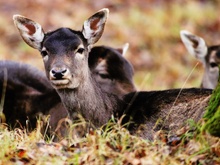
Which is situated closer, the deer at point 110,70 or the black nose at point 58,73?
the black nose at point 58,73

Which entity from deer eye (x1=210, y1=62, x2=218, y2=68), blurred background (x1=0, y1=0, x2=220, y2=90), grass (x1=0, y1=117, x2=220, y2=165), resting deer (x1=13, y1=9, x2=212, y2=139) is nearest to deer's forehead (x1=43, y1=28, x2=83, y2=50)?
resting deer (x1=13, y1=9, x2=212, y2=139)

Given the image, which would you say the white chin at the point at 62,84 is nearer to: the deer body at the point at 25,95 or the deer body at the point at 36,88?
the deer body at the point at 36,88

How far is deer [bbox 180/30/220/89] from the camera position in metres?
12.9

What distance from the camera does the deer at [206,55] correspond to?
12.9 meters

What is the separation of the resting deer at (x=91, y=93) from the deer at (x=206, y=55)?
3728 mm

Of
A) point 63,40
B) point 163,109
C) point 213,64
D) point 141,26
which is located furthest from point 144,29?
point 163,109

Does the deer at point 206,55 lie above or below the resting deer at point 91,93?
below

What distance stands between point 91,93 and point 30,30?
4.17ft

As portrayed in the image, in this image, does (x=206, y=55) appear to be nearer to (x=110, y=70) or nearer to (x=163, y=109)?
(x=110, y=70)

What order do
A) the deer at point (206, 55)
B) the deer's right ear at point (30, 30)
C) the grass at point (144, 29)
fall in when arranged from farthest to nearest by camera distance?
the grass at point (144, 29) → the deer at point (206, 55) → the deer's right ear at point (30, 30)

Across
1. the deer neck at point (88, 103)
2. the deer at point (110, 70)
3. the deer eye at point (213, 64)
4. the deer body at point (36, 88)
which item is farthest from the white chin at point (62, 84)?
the deer eye at point (213, 64)

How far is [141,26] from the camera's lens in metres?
21.9

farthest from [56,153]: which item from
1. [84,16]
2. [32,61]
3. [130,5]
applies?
[130,5]

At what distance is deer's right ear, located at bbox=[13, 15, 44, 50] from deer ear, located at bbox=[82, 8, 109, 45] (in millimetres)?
601
